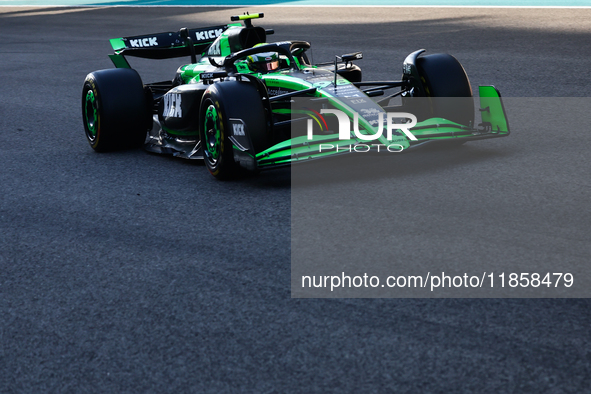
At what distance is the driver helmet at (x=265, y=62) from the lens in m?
6.32

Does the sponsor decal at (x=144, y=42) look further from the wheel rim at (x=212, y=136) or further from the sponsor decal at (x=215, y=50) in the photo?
the wheel rim at (x=212, y=136)

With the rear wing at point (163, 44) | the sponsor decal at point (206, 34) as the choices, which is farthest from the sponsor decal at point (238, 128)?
the sponsor decal at point (206, 34)

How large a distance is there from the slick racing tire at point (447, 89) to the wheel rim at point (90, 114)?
2.93m

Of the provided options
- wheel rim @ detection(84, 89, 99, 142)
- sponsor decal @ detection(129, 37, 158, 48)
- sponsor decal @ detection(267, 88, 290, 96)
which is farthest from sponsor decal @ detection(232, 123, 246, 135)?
sponsor decal @ detection(129, 37, 158, 48)

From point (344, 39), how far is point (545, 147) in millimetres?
9490

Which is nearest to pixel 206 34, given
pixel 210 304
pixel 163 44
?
pixel 163 44

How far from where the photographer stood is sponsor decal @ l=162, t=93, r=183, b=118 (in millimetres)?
6457

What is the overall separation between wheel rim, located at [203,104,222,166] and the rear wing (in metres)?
2.18

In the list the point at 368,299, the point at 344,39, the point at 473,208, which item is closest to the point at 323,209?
the point at 473,208

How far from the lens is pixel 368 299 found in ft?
11.1

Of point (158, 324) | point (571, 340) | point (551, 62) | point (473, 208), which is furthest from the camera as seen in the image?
point (551, 62)

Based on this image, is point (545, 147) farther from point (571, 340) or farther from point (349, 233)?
point (571, 340)

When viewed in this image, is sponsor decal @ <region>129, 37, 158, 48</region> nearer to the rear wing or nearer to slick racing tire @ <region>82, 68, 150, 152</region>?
the rear wing

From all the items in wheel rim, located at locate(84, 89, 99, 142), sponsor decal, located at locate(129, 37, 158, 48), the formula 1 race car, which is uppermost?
sponsor decal, located at locate(129, 37, 158, 48)
